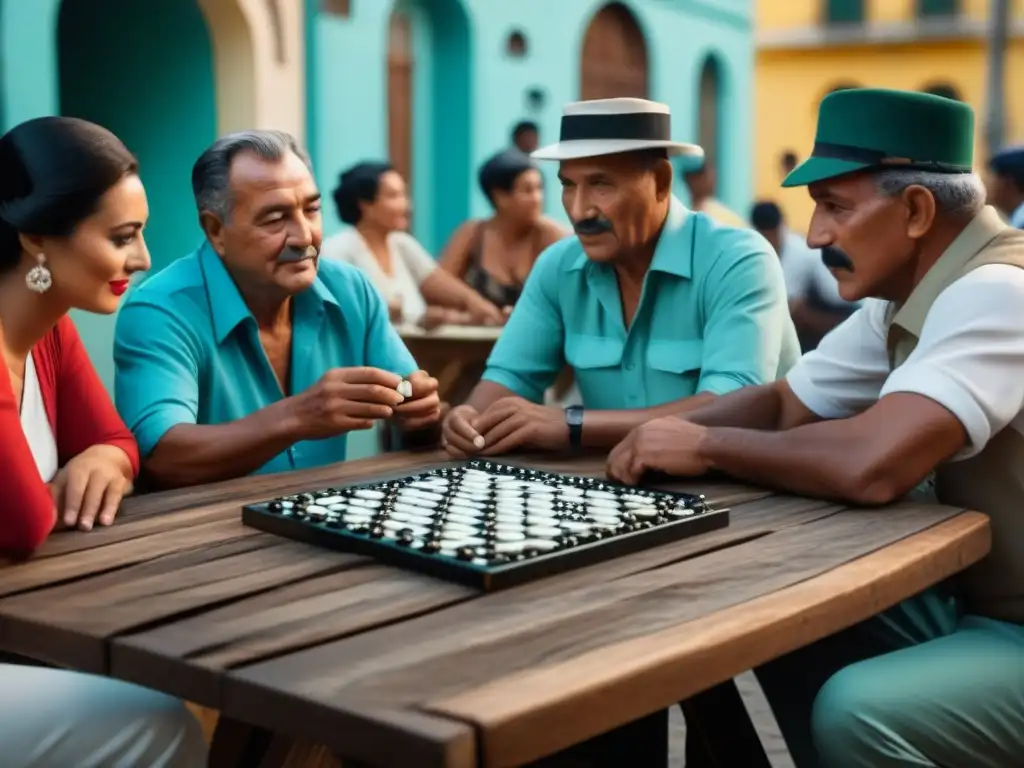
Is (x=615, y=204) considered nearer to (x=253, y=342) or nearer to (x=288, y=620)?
(x=253, y=342)

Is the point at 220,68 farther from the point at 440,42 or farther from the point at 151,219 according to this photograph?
the point at 440,42

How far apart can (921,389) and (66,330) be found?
1.62 meters

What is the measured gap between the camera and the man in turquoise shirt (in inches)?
130

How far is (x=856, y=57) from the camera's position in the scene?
2573 cm

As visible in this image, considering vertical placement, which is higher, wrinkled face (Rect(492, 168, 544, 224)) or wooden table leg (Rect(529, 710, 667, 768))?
wrinkled face (Rect(492, 168, 544, 224))

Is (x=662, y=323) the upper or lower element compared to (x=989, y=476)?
upper

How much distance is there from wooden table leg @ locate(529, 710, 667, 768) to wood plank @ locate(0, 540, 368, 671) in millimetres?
1037

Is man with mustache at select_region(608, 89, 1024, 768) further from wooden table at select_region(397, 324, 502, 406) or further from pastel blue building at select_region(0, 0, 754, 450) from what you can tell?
pastel blue building at select_region(0, 0, 754, 450)

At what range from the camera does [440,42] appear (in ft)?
35.2

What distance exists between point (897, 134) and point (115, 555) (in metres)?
1.62

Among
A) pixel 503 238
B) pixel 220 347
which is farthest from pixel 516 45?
pixel 220 347

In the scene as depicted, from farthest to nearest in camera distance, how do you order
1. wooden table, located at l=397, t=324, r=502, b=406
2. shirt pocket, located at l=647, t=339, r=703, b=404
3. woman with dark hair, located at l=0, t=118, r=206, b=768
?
wooden table, located at l=397, t=324, r=502, b=406 → shirt pocket, located at l=647, t=339, r=703, b=404 → woman with dark hair, located at l=0, t=118, r=206, b=768

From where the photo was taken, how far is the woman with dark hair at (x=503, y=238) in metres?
7.01

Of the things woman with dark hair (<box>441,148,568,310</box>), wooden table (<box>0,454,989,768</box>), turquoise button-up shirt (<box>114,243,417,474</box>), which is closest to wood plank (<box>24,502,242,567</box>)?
wooden table (<box>0,454,989,768</box>)
